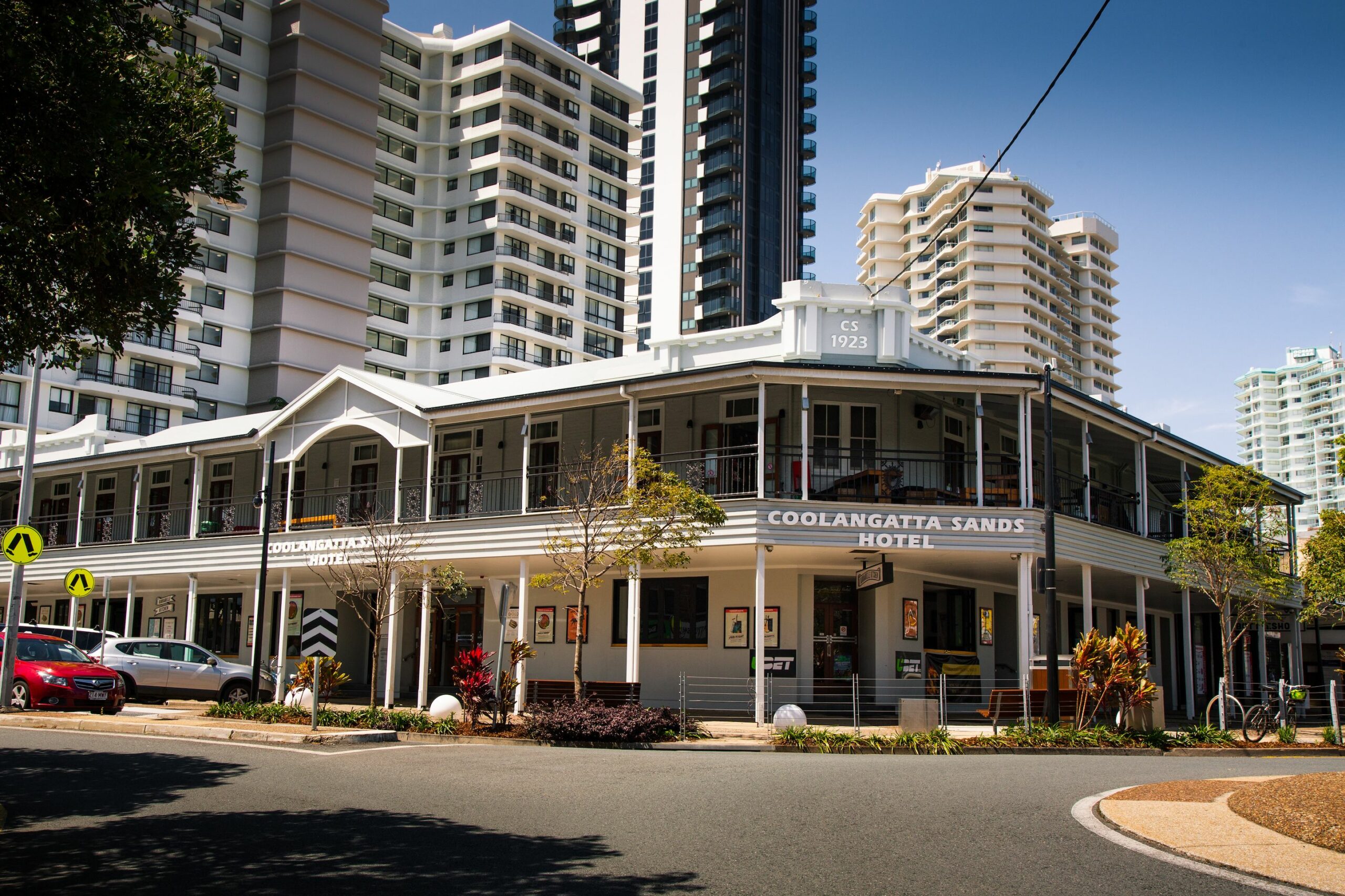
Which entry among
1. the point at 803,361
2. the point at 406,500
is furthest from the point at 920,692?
the point at 406,500

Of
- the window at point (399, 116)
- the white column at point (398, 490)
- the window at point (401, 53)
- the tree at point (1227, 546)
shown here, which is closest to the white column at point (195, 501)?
the white column at point (398, 490)

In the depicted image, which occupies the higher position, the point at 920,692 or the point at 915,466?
the point at 915,466

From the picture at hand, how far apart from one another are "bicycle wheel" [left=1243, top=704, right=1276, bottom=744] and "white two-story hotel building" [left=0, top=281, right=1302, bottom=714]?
3366mm

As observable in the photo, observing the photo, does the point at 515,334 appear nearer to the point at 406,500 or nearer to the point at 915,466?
the point at 406,500

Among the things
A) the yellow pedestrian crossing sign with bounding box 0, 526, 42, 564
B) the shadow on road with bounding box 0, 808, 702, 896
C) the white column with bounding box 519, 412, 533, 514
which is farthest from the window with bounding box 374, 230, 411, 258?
the shadow on road with bounding box 0, 808, 702, 896

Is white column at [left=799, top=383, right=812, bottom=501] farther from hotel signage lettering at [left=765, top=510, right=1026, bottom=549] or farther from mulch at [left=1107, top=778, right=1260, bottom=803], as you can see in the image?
mulch at [left=1107, top=778, right=1260, bottom=803]

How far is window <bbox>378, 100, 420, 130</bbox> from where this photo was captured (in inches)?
3349

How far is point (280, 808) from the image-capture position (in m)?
10.7

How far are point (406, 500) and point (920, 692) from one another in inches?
536

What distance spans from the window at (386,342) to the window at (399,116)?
15.7 m

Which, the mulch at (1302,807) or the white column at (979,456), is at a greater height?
the white column at (979,456)

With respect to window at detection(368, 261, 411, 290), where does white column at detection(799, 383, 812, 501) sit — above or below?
below

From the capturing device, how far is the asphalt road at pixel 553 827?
7.76 metres

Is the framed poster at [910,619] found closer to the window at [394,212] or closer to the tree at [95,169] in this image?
the tree at [95,169]
